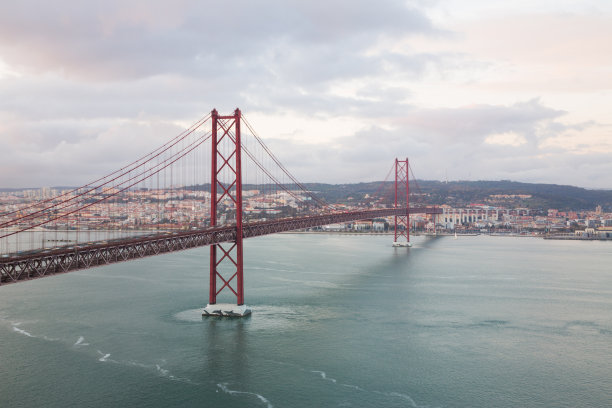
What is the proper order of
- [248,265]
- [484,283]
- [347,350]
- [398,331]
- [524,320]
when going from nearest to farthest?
[347,350]
[398,331]
[524,320]
[484,283]
[248,265]

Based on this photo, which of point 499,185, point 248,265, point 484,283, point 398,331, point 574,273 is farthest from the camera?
point 499,185

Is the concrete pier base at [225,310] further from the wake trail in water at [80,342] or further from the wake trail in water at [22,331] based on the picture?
the wake trail in water at [22,331]

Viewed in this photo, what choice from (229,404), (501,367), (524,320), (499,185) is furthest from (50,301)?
(499,185)

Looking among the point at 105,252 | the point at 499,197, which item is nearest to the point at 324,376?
the point at 105,252

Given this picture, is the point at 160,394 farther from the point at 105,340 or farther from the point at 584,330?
the point at 584,330

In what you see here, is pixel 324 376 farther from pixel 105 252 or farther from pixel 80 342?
pixel 80 342

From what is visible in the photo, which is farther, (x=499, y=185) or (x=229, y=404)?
(x=499, y=185)

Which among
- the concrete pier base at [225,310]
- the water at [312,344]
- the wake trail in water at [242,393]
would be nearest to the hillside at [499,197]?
the water at [312,344]
